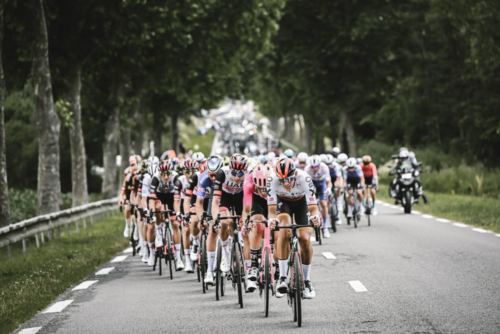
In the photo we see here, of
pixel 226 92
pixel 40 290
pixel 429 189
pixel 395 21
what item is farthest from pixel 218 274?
pixel 226 92

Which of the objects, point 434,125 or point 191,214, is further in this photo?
point 434,125

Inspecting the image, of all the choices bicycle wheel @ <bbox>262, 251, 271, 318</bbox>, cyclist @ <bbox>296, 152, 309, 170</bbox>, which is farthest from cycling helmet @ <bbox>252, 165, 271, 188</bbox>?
cyclist @ <bbox>296, 152, 309, 170</bbox>

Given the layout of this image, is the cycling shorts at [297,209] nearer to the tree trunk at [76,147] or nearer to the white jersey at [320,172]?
the white jersey at [320,172]

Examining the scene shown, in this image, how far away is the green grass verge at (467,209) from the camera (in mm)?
22609

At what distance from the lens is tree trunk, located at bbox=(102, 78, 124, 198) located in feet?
124

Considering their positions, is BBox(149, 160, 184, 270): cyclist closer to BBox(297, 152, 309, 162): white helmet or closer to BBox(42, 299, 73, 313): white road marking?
BBox(42, 299, 73, 313): white road marking

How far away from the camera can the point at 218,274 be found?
1203 centimetres

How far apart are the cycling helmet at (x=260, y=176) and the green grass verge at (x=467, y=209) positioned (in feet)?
32.4

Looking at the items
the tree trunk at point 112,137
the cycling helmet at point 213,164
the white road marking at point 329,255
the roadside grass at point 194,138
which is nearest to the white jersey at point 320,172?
the white road marking at point 329,255

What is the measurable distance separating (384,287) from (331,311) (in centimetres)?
195

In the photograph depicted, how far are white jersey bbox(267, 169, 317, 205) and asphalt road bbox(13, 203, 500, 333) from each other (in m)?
1.25

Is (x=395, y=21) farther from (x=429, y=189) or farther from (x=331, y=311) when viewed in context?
(x=331, y=311)

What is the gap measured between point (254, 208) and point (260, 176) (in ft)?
1.56

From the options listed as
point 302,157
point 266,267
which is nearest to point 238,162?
point 266,267
